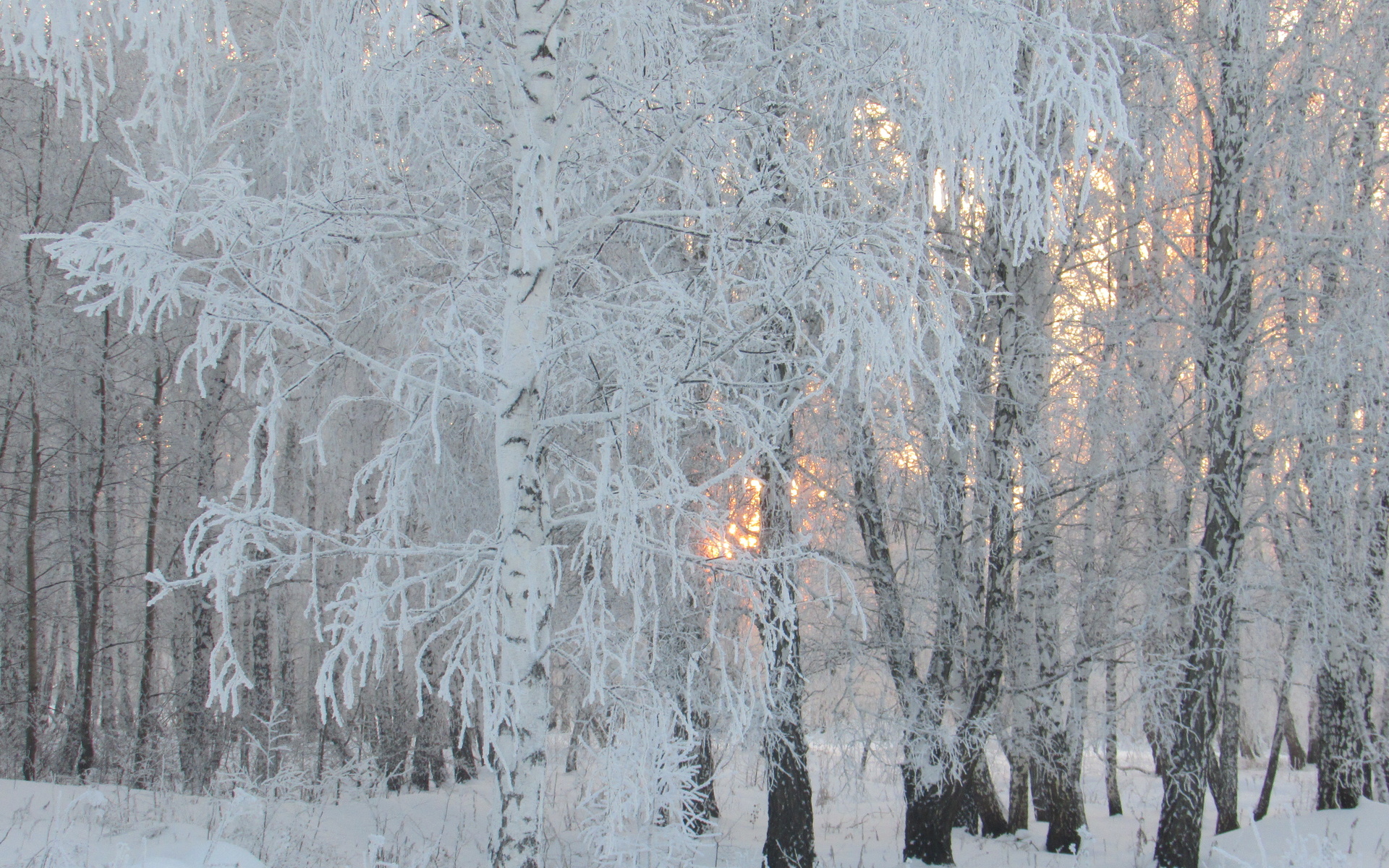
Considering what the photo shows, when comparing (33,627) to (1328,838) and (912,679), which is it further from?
(1328,838)

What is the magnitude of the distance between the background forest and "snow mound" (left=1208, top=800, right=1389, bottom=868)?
20.0 inches

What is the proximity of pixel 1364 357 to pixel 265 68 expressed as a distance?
10.8 metres

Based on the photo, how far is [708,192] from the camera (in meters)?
5.49

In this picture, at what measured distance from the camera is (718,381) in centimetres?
399

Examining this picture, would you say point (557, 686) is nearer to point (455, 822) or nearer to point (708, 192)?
point (455, 822)

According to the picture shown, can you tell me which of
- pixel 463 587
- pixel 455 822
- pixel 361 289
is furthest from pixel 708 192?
pixel 455 822

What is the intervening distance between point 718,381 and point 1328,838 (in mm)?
7323

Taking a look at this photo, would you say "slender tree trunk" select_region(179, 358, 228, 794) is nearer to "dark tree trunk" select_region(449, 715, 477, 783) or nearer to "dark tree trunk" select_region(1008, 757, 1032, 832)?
"dark tree trunk" select_region(449, 715, 477, 783)

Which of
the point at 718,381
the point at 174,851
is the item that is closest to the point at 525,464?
the point at 718,381

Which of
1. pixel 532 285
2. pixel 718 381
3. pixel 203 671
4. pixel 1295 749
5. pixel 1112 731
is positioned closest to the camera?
pixel 718 381

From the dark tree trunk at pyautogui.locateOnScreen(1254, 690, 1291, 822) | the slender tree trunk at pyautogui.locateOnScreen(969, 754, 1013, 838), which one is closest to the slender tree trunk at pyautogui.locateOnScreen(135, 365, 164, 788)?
the slender tree trunk at pyautogui.locateOnScreen(969, 754, 1013, 838)

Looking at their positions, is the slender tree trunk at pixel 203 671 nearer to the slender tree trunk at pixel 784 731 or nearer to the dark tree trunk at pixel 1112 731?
the slender tree trunk at pixel 784 731

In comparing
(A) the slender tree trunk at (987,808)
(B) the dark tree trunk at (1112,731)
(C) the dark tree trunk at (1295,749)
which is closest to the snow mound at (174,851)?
(B) the dark tree trunk at (1112,731)

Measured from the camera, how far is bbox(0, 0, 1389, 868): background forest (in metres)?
4.02
